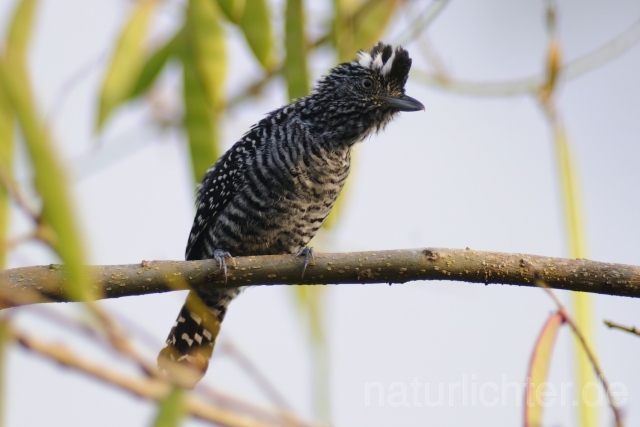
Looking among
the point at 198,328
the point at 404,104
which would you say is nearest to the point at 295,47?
the point at 404,104

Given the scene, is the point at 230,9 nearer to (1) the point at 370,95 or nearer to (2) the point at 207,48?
(2) the point at 207,48

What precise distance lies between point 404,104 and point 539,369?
2030 mm

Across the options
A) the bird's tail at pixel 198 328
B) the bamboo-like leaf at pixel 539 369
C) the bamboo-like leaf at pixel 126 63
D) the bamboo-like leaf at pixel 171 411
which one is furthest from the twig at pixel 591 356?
the bird's tail at pixel 198 328

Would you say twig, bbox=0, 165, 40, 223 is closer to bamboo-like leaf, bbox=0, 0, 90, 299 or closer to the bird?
bamboo-like leaf, bbox=0, 0, 90, 299

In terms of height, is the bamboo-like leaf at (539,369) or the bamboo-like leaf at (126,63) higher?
the bamboo-like leaf at (126,63)

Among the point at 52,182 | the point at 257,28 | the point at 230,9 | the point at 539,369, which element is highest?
the point at 257,28

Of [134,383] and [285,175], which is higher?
[285,175]

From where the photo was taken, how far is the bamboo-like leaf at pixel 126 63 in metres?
3.16

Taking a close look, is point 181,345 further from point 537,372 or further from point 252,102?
point 537,372

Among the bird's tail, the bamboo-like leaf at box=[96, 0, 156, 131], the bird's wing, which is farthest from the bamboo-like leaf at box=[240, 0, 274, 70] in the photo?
the bird's tail

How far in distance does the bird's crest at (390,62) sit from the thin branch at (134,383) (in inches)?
70.7

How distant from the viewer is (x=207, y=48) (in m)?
3.39

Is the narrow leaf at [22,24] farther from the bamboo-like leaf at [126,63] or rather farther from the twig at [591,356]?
the twig at [591,356]

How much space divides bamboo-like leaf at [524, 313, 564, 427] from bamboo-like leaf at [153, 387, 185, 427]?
1.00 metres
